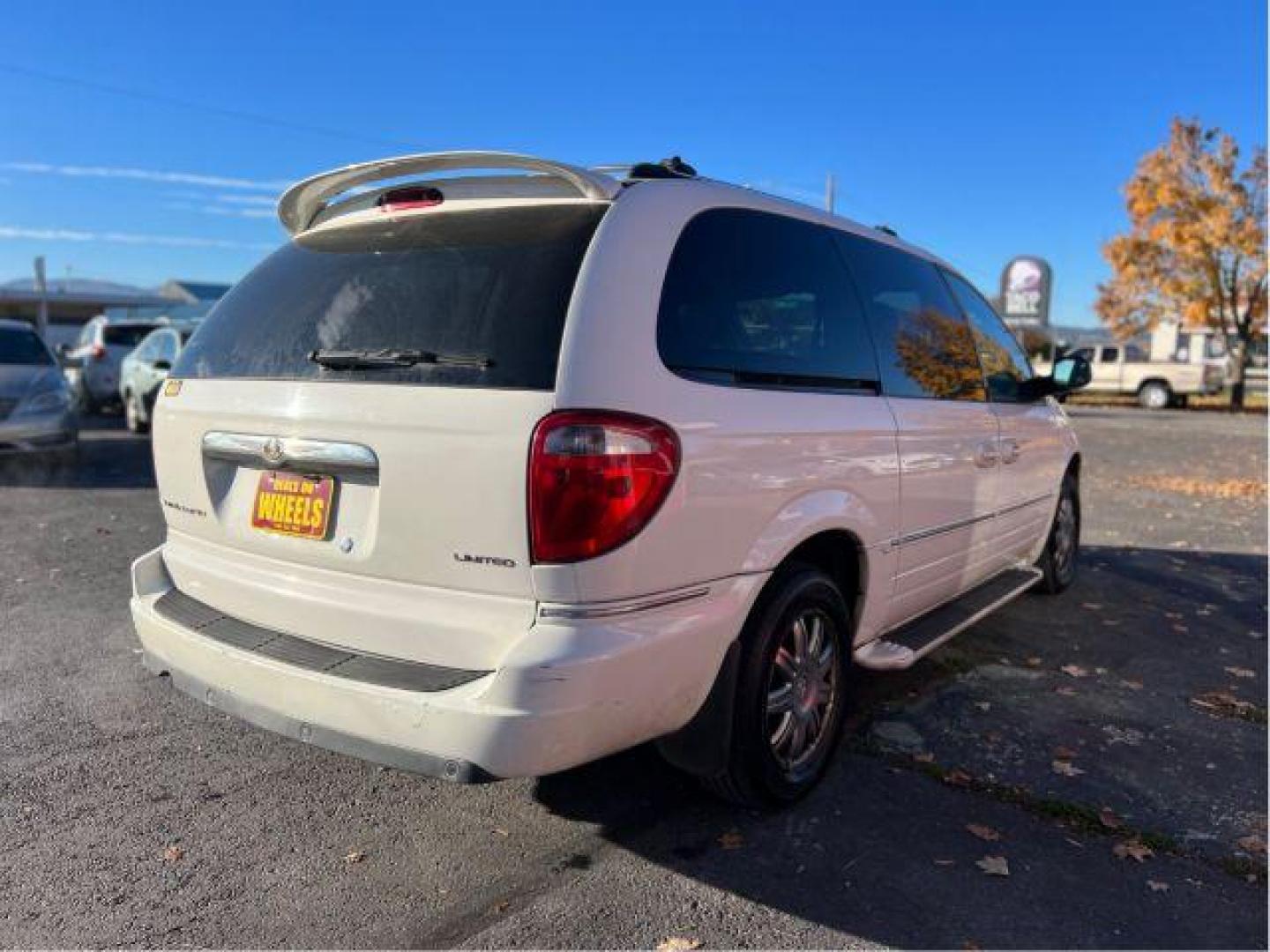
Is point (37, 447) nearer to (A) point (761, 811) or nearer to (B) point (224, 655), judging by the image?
(B) point (224, 655)

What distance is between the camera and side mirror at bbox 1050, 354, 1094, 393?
517 cm

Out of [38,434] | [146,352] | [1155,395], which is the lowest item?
[38,434]

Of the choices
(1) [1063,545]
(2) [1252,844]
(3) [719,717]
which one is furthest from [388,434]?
(1) [1063,545]

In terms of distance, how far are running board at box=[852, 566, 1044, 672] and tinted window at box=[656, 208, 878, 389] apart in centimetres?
102

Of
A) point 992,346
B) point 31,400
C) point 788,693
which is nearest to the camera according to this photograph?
point 788,693

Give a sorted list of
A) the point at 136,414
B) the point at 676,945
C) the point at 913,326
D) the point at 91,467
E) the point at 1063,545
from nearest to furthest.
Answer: the point at 676,945 → the point at 913,326 → the point at 1063,545 → the point at 91,467 → the point at 136,414

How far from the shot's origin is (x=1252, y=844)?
9.93 feet

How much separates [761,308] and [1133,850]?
81.2 inches

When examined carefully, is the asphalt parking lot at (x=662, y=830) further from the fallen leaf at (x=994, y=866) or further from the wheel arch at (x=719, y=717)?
the wheel arch at (x=719, y=717)

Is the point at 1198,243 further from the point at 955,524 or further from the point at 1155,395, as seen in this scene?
the point at 955,524

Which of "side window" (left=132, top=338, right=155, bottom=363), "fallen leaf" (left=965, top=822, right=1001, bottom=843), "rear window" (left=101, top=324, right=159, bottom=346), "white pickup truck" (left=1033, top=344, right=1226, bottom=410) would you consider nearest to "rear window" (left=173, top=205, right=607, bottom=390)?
"fallen leaf" (left=965, top=822, right=1001, bottom=843)

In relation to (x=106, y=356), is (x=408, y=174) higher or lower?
higher

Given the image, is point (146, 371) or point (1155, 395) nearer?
point (146, 371)

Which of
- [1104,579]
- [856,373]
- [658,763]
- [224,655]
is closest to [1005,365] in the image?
[856,373]
